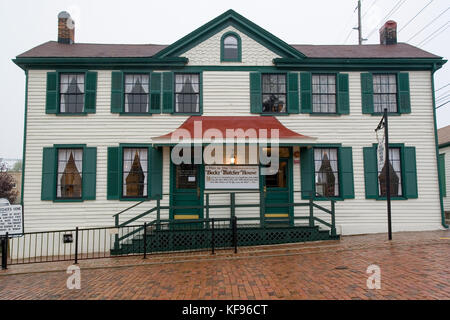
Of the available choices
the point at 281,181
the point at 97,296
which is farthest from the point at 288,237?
the point at 97,296

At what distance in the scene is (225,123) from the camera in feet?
36.6

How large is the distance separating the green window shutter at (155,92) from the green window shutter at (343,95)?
6973 millimetres

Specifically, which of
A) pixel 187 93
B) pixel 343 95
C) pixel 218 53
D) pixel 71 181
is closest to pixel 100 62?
pixel 187 93

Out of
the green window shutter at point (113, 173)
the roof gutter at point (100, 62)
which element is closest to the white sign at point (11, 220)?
the green window shutter at point (113, 173)

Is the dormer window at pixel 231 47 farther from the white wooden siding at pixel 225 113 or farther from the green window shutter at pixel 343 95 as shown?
the green window shutter at pixel 343 95

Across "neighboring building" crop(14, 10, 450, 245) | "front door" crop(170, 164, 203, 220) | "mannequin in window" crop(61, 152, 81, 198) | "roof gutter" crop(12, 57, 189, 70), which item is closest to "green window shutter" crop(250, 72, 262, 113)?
"neighboring building" crop(14, 10, 450, 245)

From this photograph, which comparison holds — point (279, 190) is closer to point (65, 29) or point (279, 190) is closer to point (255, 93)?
point (255, 93)

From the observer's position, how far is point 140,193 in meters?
11.5

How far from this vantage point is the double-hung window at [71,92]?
462 inches

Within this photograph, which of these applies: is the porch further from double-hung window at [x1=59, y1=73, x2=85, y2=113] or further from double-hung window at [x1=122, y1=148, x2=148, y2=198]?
double-hung window at [x1=59, y1=73, x2=85, y2=113]

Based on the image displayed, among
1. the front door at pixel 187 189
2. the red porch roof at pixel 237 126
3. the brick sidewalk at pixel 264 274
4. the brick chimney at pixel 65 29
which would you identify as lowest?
the brick sidewalk at pixel 264 274

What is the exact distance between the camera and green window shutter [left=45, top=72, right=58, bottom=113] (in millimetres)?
11523

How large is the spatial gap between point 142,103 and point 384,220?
33.5 feet

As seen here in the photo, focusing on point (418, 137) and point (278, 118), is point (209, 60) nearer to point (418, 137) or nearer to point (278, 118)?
point (278, 118)
